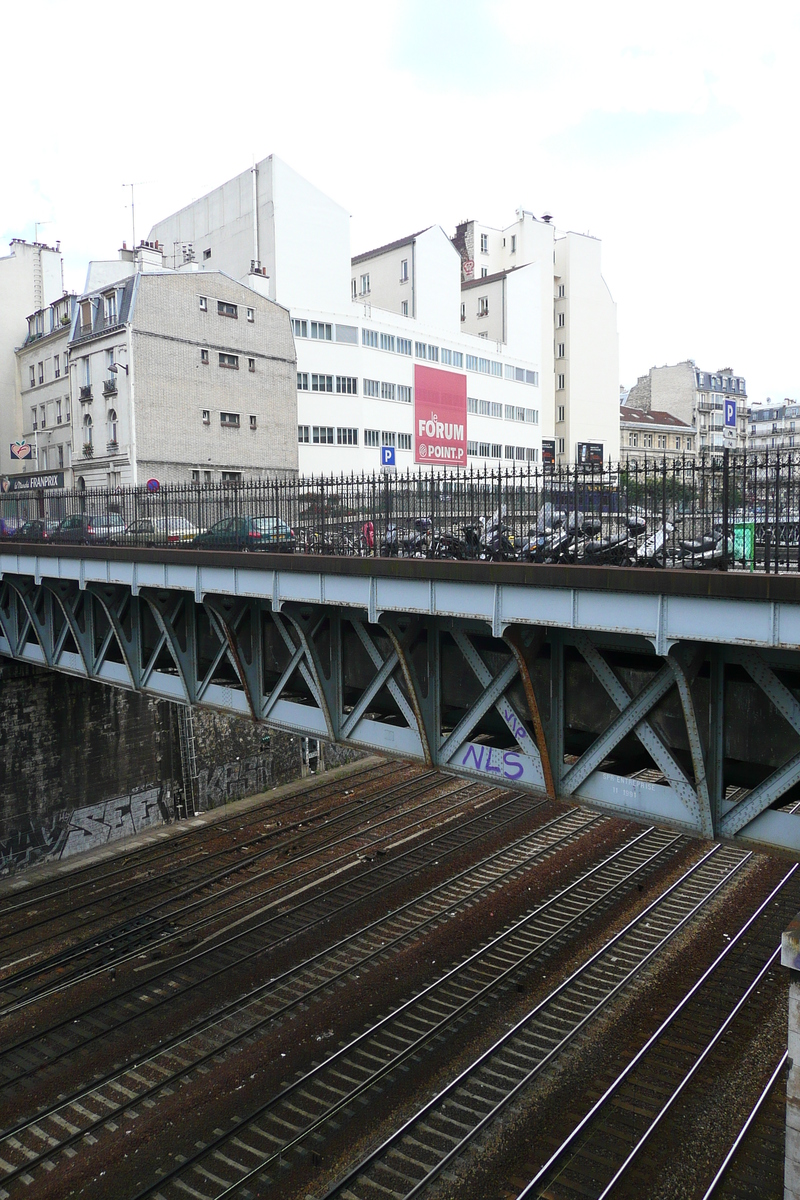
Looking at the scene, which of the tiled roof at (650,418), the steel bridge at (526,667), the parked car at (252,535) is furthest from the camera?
the tiled roof at (650,418)

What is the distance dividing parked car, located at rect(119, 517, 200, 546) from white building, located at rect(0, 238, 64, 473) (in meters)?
39.7

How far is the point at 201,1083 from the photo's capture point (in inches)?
510

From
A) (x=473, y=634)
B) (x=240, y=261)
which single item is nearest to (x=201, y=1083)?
(x=473, y=634)

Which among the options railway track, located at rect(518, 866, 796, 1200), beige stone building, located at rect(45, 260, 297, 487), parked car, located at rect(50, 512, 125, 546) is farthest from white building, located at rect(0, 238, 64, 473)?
railway track, located at rect(518, 866, 796, 1200)

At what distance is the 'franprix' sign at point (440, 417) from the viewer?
56625 mm

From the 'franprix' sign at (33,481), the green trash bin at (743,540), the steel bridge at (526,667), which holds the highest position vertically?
the 'franprix' sign at (33,481)

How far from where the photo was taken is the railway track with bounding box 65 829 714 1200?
11133mm

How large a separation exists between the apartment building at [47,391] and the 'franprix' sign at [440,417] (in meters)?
21.9

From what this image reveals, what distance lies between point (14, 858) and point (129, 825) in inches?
134

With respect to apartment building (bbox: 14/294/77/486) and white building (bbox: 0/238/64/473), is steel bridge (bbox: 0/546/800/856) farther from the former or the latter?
white building (bbox: 0/238/64/473)

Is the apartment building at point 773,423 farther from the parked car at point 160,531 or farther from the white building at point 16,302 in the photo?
the parked car at point 160,531

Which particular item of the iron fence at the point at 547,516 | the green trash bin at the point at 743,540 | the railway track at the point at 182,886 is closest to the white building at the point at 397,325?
the railway track at the point at 182,886

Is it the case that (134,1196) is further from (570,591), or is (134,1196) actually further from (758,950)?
(758,950)

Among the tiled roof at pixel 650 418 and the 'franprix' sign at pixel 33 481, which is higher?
the tiled roof at pixel 650 418
